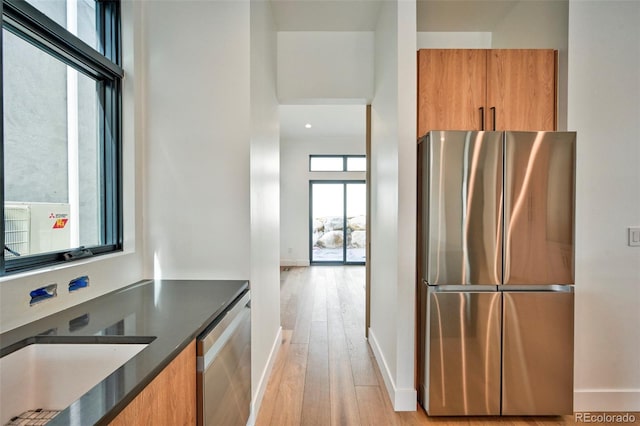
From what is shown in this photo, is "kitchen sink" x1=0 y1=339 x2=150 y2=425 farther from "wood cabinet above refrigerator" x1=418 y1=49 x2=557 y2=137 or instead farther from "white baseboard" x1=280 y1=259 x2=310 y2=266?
"white baseboard" x1=280 y1=259 x2=310 y2=266

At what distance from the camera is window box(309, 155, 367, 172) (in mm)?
7508

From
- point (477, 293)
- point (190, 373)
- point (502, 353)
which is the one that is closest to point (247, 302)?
point (190, 373)

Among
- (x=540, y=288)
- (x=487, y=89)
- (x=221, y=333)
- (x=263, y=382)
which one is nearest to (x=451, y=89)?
(x=487, y=89)

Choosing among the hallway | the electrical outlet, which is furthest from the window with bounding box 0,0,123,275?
the electrical outlet

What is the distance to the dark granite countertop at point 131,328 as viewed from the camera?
2.36ft

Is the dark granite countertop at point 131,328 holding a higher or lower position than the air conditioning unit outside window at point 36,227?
lower

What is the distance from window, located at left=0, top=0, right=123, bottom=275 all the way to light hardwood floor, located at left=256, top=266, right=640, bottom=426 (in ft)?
4.98

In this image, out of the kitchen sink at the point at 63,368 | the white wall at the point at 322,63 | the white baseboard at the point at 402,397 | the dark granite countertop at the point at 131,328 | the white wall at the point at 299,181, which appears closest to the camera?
the dark granite countertop at the point at 131,328

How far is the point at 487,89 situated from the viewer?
218 centimetres

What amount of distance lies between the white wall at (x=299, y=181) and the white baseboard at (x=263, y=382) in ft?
14.9

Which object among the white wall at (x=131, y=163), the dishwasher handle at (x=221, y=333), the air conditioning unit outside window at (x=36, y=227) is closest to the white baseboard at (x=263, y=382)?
the dishwasher handle at (x=221, y=333)

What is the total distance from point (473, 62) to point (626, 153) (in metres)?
1.13

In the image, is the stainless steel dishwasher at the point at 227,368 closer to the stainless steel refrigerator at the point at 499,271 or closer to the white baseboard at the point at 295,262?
the stainless steel refrigerator at the point at 499,271

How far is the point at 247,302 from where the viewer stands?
1.80m
